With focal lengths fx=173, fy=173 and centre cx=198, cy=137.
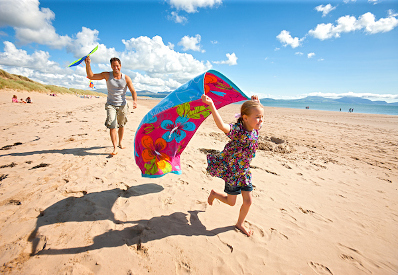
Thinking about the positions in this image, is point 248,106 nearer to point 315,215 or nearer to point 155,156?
point 155,156

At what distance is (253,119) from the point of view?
220 cm

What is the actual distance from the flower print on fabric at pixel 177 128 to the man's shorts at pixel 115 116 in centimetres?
224

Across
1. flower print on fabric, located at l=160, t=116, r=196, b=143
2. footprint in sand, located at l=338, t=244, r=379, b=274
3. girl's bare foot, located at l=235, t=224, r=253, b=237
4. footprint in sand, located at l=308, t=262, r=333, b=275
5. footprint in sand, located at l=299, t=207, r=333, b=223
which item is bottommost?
footprint in sand, located at l=338, t=244, r=379, b=274

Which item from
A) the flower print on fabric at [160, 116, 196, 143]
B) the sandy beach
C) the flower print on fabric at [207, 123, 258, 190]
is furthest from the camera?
the flower print on fabric at [160, 116, 196, 143]

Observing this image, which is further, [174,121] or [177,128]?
[177,128]

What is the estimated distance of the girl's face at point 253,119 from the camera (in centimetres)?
217

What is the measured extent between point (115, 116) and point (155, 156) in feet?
7.76

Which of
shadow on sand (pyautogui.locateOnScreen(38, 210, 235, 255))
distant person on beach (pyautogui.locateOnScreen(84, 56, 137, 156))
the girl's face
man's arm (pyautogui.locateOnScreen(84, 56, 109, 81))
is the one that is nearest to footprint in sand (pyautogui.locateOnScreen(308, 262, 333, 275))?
shadow on sand (pyautogui.locateOnScreen(38, 210, 235, 255))

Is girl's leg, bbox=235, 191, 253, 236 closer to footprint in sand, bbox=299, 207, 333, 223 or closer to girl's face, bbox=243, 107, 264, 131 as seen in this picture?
girl's face, bbox=243, 107, 264, 131

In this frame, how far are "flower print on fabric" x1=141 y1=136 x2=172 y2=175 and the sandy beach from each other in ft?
1.75

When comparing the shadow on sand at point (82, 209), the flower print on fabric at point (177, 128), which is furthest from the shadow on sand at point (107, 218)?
the flower print on fabric at point (177, 128)

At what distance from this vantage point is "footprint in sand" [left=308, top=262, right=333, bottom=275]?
6.62 feet

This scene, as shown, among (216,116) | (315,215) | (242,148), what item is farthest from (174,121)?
(315,215)

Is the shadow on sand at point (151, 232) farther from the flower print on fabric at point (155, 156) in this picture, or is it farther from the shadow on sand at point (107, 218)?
the flower print on fabric at point (155, 156)
